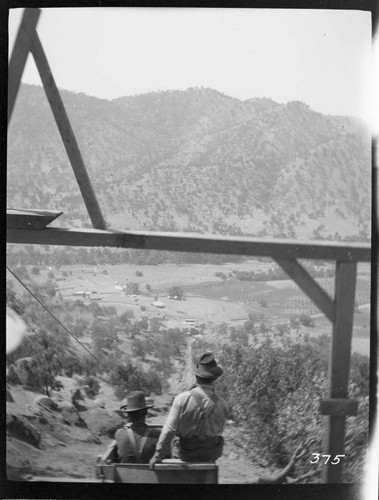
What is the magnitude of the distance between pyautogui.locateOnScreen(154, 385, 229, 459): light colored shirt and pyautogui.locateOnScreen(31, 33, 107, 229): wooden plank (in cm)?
75

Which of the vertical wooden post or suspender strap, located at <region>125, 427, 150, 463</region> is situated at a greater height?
the vertical wooden post

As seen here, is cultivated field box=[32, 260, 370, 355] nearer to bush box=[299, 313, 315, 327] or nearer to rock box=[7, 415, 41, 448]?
bush box=[299, 313, 315, 327]

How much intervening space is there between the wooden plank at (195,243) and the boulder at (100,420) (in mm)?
643

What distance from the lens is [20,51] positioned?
3186 mm

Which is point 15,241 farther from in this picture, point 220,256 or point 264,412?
point 264,412

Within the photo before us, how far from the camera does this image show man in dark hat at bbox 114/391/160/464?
313cm

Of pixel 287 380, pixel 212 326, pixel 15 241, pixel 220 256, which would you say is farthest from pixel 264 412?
pixel 15 241

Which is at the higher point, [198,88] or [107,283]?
[198,88]

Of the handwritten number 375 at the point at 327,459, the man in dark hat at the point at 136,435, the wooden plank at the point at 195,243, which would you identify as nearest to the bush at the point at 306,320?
the wooden plank at the point at 195,243

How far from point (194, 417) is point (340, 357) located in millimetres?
603

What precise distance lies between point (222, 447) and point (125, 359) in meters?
0.50

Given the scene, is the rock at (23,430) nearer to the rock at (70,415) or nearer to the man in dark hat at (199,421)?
the rock at (70,415)

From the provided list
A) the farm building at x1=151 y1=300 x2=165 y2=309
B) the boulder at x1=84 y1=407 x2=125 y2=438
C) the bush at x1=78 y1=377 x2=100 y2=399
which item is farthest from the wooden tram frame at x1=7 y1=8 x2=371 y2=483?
the boulder at x1=84 y1=407 x2=125 y2=438

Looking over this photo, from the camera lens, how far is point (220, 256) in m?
3.26
